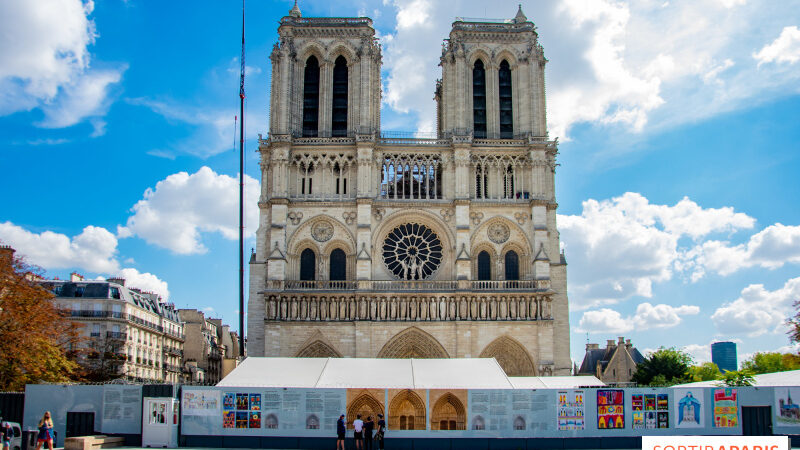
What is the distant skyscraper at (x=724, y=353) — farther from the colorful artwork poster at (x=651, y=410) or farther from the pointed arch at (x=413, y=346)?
the colorful artwork poster at (x=651, y=410)

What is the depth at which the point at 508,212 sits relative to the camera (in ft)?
136

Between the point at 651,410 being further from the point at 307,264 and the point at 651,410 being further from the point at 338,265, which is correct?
the point at 307,264

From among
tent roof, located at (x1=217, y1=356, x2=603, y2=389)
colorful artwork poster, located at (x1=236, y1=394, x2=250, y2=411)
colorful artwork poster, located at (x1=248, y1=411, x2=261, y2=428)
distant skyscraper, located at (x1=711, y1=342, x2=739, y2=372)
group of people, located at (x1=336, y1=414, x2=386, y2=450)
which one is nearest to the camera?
group of people, located at (x1=336, y1=414, x2=386, y2=450)

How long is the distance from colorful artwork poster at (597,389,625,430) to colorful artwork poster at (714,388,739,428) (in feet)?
8.96

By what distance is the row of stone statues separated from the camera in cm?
3891

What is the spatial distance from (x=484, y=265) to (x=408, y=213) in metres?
4.99

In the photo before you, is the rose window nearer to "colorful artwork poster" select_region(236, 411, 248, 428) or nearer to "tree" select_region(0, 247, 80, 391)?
"tree" select_region(0, 247, 80, 391)

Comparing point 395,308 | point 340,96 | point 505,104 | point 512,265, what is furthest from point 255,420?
point 505,104

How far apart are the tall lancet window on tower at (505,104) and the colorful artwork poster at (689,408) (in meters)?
23.3

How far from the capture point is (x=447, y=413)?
2472cm

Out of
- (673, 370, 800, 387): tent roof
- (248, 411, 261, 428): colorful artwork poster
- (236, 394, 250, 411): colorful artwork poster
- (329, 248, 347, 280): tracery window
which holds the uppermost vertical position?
(329, 248, 347, 280): tracery window

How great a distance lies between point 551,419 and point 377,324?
17.2 meters

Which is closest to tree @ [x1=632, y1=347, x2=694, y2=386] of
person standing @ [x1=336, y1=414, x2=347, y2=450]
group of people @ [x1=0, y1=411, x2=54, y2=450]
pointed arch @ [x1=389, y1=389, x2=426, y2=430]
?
pointed arch @ [x1=389, y1=389, x2=426, y2=430]

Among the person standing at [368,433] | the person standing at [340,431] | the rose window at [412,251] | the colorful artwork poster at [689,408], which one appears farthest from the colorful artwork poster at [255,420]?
the rose window at [412,251]
